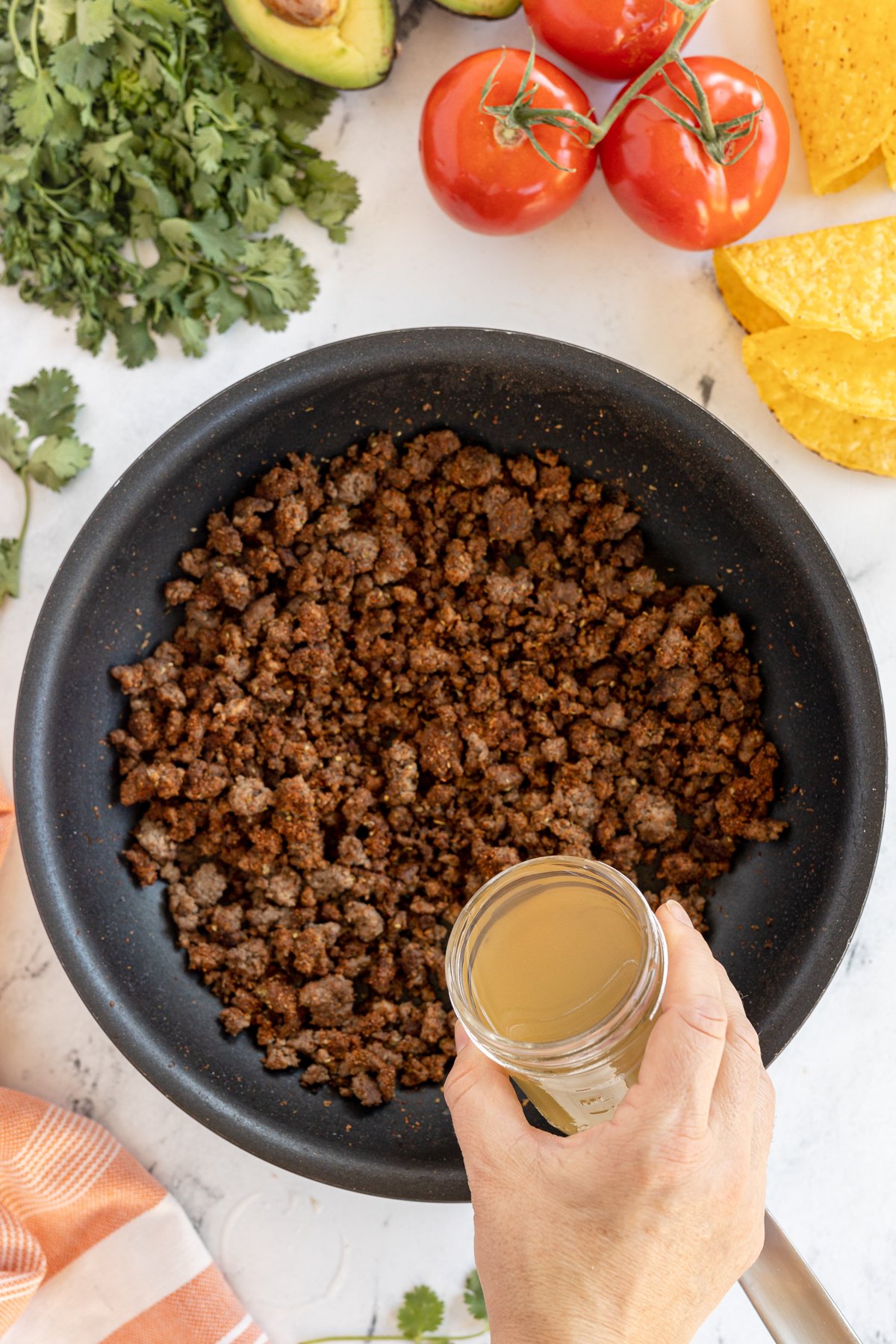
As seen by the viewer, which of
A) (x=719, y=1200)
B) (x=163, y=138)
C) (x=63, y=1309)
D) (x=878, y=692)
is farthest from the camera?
(x=63, y=1309)

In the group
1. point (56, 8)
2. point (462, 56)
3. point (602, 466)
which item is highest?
point (462, 56)

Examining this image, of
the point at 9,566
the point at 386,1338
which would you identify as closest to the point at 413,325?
the point at 9,566

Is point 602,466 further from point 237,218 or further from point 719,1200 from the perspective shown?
point 719,1200

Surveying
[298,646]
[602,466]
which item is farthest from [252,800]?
[602,466]

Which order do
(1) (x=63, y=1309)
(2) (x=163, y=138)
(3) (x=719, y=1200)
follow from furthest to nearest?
(1) (x=63, y=1309) < (2) (x=163, y=138) < (3) (x=719, y=1200)

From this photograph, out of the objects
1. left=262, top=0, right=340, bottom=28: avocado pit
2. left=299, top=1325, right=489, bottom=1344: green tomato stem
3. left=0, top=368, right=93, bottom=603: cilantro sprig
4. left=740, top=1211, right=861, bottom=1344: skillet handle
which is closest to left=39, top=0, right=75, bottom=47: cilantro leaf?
left=262, top=0, right=340, bottom=28: avocado pit

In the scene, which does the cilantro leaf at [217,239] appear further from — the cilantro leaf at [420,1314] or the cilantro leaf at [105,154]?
the cilantro leaf at [420,1314]

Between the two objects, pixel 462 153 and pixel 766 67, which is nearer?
pixel 462 153

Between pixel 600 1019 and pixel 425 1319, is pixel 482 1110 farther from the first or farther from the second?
pixel 425 1319

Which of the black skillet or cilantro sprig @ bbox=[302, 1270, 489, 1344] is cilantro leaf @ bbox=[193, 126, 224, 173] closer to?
the black skillet
